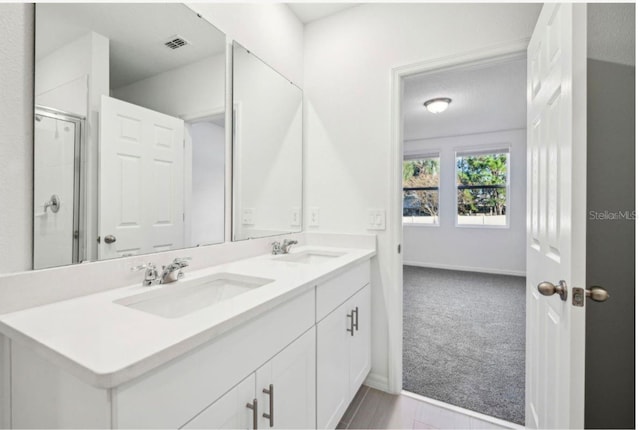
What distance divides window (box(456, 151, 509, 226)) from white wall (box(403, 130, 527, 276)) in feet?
0.32

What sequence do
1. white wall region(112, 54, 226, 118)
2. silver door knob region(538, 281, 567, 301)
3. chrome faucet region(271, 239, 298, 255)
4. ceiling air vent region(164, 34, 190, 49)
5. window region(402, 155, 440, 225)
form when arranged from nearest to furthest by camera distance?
1. silver door knob region(538, 281, 567, 301)
2. white wall region(112, 54, 226, 118)
3. ceiling air vent region(164, 34, 190, 49)
4. chrome faucet region(271, 239, 298, 255)
5. window region(402, 155, 440, 225)

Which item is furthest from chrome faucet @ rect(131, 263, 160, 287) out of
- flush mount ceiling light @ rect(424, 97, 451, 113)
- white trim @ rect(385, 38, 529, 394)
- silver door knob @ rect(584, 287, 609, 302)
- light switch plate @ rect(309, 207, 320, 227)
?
flush mount ceiling light @ rect(424, 97, 451, 113)

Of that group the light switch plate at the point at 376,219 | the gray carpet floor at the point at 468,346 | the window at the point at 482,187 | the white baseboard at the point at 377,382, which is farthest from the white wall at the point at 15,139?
the window at the point at 482,187

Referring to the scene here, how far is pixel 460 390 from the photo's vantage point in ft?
6.02

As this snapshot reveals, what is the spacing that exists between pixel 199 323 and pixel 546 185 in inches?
51.2

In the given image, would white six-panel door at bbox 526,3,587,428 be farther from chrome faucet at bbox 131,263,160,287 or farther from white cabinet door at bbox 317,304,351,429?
chrome faucet at bbox 131,263,160,287

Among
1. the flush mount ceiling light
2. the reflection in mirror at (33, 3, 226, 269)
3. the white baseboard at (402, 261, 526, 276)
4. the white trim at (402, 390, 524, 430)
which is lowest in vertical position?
the white trim at (402, 390, 524, 430)

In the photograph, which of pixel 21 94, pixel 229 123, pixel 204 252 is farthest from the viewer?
pixel 229 123

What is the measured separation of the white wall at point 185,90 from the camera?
3.92 ft

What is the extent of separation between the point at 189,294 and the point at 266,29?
160cm

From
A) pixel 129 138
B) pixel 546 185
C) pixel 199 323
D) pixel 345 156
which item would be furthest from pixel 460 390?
pixel 129 138

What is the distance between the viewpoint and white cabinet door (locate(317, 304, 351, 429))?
1.27 metres

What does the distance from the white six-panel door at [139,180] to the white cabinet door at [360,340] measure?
37.9 inches

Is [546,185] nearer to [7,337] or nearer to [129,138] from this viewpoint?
[129,138]
